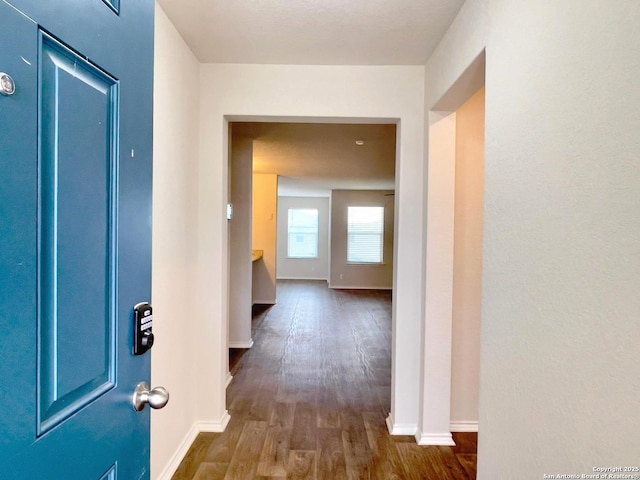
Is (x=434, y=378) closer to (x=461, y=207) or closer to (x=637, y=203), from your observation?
(x=461, y=207)

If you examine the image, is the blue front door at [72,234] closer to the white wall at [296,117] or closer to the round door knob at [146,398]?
the round door knob at [146,398]

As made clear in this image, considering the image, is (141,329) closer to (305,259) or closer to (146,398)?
(146,398)

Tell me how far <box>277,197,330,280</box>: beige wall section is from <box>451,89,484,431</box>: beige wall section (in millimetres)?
7900

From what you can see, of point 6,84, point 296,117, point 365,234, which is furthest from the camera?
point 365,234

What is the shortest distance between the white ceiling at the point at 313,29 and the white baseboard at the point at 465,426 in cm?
243

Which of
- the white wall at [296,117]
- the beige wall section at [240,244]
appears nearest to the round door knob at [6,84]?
the white wall at [296,117]

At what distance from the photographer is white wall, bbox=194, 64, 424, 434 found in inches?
91.4

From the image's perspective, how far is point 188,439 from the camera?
2.22m

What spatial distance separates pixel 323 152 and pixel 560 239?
3919 millimetres

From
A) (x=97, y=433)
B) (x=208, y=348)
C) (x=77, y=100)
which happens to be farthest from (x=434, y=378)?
(x=77, y=100)

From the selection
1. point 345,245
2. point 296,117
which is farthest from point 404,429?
point 345,245

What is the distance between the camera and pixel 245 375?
3.41 m

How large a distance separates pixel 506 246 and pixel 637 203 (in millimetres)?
539

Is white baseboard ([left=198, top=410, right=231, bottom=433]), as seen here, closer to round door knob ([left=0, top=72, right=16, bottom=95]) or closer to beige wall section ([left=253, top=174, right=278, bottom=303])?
round door knob ([left=0, top=72, right=16, bottom=95])
